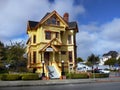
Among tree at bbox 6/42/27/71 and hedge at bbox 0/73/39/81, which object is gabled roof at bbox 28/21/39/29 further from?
hedge at bbox 0/73/39/81

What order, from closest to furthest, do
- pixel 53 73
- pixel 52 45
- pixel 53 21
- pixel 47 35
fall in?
pixel 53 73, pixel 52 45, pixel 47 35, pixel 53 21

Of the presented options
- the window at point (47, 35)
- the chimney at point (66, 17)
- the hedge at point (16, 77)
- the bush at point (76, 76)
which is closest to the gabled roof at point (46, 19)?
the chimney at point (66, 17)

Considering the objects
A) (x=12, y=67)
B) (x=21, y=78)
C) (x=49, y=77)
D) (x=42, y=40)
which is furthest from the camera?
(x=12, y=67)

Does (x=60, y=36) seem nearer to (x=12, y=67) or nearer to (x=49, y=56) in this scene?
(x=49, y=56)

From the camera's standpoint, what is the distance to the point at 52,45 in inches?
2147

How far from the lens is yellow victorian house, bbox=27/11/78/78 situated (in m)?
54.3

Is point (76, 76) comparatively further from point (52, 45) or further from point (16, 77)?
point (16, 77)

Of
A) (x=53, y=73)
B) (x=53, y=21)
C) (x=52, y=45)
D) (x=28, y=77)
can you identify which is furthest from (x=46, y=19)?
(x=28, y=77)

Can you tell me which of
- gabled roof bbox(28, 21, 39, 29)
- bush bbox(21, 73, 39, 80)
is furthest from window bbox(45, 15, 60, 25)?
bush bbox(21, 73, 39, 80)

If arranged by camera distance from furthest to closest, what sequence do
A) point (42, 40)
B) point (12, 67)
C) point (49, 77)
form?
point (12, 67), point (42, 40), point (49, 77)

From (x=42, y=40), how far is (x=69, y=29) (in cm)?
741

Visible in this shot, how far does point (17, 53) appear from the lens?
2229 inches

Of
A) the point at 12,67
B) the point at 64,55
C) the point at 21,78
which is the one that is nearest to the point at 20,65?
the point at 12,67

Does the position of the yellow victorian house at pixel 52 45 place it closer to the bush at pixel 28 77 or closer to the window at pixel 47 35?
the window at pixel 47 35
